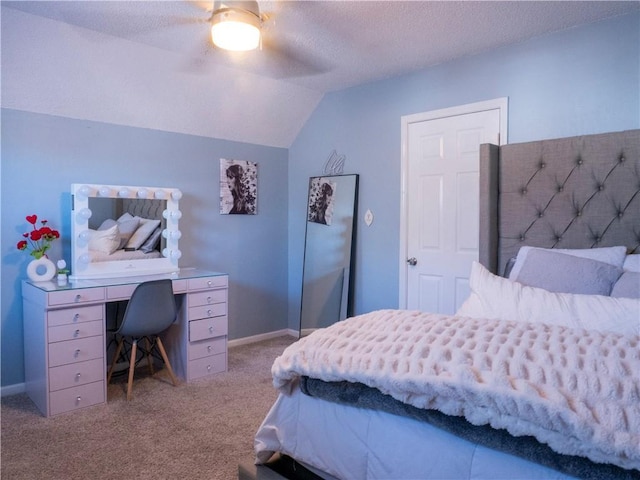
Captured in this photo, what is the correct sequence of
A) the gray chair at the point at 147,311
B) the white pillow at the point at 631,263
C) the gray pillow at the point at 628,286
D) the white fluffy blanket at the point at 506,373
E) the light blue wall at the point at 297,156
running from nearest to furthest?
the white fluffy blanket at the point at 506,373
the gray pillow at the point at 628,286
the white pillow at the point at 631,263
the light blue wall at the point at 297,156
the gray chair at the point at 147,311

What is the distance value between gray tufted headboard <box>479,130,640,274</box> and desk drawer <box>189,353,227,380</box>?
209 centimetres

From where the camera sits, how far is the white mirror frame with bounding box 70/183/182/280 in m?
3.10

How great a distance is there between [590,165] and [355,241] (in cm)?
200

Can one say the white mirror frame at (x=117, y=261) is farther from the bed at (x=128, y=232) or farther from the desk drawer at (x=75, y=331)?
the desk drawer at (x=75, y=331)

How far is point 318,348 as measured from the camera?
4.58 feet

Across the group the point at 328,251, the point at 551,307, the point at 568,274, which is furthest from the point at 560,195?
the point at 328,251

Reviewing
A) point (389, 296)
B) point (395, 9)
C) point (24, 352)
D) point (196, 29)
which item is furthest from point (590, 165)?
point (24, 352)

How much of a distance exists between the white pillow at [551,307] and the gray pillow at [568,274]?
0.22m

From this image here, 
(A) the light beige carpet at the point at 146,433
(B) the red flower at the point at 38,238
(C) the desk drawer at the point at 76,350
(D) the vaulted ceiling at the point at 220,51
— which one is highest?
(D) the vaulted ceiling at the point at 220,51

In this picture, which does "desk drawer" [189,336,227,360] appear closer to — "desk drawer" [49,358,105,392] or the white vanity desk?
the white vanity desk

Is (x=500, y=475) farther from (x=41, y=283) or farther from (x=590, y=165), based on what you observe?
(x=41, y=283)

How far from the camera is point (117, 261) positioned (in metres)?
3.34

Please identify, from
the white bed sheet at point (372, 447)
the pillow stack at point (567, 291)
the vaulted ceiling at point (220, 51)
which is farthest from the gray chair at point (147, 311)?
the pillow stack at point (567, 291)

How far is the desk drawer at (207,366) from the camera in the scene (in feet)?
10.8
